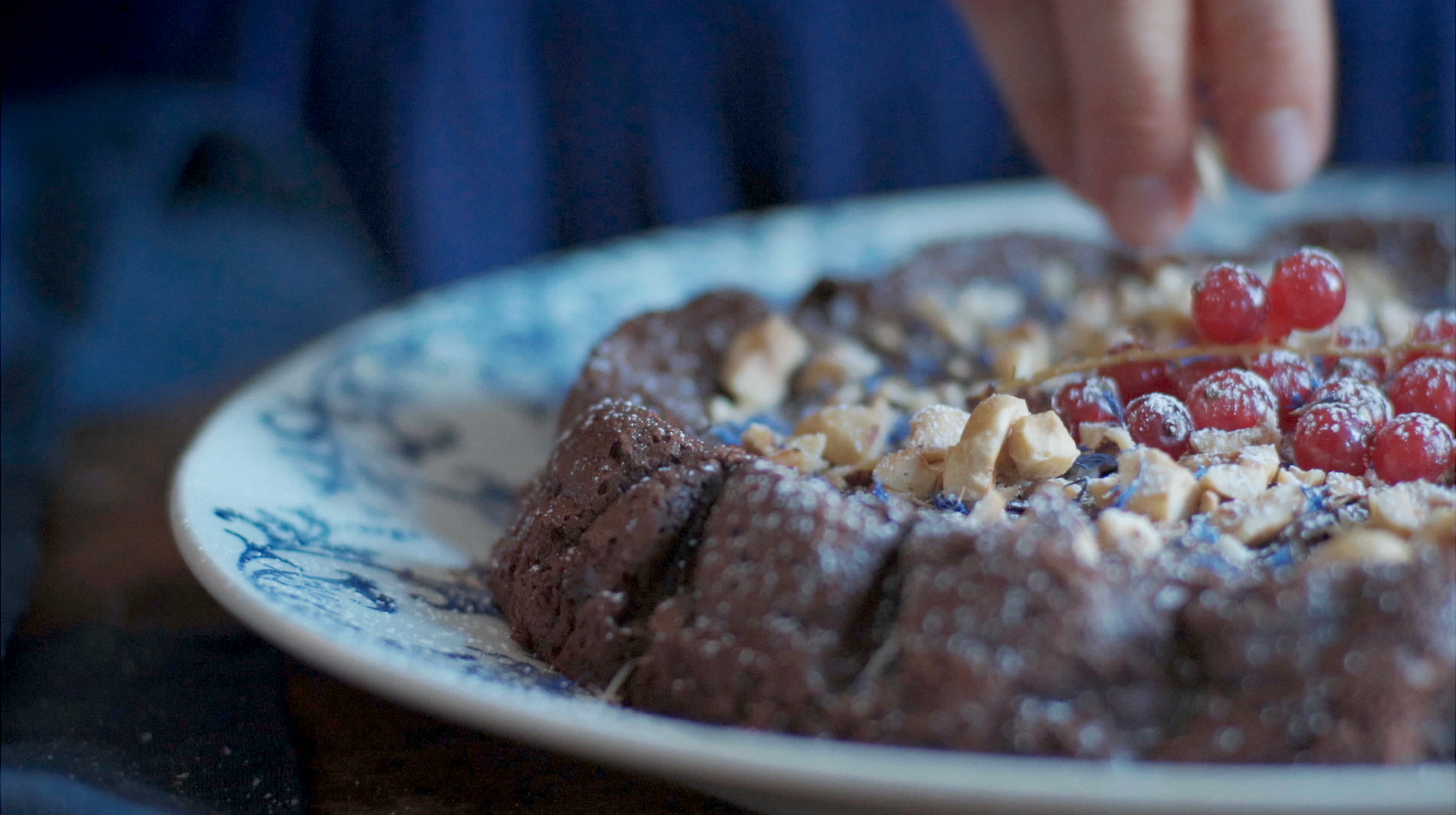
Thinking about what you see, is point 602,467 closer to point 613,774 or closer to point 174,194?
point 613,774

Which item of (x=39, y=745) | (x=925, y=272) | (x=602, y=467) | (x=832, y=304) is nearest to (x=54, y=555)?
(x=39, y=745)

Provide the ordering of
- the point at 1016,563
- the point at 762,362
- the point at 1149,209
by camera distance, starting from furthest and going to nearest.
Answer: the point at 1149,209
the point at 762,362
the point at 1016,563

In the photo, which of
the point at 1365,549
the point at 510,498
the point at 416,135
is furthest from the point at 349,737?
the point at 416,135

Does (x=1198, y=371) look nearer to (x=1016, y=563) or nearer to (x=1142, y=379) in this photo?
(x=1142, y=379)

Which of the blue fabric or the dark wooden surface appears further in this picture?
the blue fabric

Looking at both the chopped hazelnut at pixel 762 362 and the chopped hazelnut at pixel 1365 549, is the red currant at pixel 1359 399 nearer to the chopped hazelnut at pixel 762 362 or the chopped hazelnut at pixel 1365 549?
the chopped hazelnut at pixel 1365 549

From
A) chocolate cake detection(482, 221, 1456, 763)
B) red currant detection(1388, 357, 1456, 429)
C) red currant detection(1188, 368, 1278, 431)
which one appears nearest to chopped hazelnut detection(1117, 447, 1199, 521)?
chocolate cake detection(482, 221, 1456, 763)

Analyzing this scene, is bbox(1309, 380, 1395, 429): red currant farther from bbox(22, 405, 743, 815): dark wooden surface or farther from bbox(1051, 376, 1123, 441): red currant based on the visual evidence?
bbox(22, 405, 743, 815): dark wooden surface
